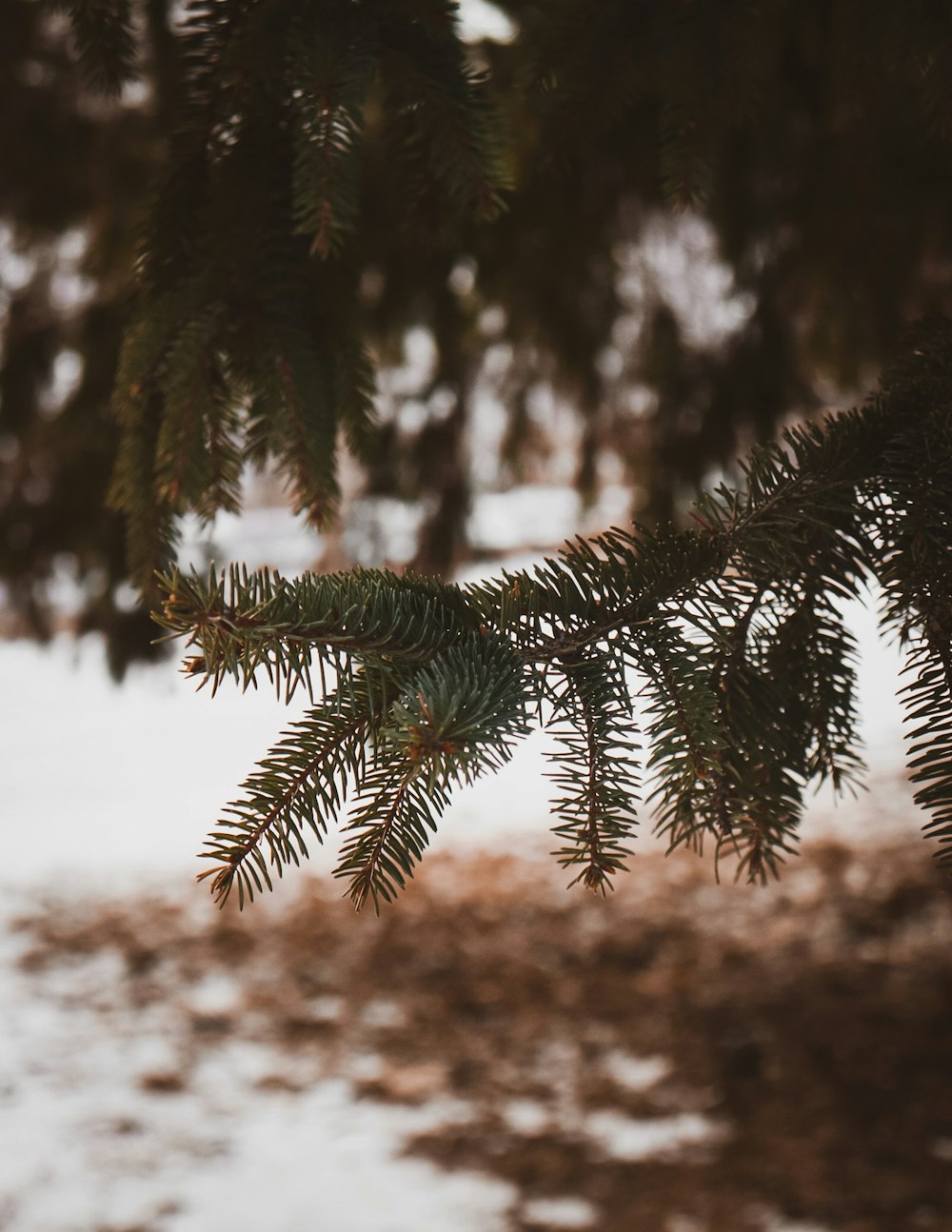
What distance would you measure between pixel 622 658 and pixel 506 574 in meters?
0.12

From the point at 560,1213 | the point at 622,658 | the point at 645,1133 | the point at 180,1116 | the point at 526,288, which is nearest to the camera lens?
the point at 622,658

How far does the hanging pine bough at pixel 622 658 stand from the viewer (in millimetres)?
657

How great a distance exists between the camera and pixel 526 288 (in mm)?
2652

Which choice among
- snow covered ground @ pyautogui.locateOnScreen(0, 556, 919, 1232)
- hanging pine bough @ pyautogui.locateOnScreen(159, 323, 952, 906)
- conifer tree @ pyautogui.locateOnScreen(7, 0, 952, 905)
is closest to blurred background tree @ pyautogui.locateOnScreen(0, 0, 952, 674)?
conifer tree @ pyautogui.locateOnScreen(7, 0, 952, 905)

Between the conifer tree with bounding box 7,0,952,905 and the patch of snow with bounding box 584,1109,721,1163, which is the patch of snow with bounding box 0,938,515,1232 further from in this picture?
the conifer tree with bounding box 7,0,952,905

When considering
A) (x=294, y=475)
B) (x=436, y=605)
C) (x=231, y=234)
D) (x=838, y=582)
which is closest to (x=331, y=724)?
(x=436, y=605)

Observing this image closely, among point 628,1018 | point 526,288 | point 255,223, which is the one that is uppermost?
point 526,288

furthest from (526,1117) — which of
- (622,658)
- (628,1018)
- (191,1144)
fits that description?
(622,658)

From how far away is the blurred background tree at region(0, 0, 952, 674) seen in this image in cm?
220

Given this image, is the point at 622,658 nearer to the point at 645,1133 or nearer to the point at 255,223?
the point at 255,223

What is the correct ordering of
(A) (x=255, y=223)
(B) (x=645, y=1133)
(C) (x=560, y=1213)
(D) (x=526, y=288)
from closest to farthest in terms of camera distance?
(A) (x=255, y=223) < (C) (x=560, y=1213) < (B) (x=645, y=1133) < (D) (x=526, y=288)

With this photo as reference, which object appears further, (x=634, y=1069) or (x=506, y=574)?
(x=634, y=1069)

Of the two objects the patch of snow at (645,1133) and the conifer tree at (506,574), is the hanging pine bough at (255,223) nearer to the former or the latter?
the conifer tree at (506,574)

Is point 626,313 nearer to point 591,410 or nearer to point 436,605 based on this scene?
point 591,410
